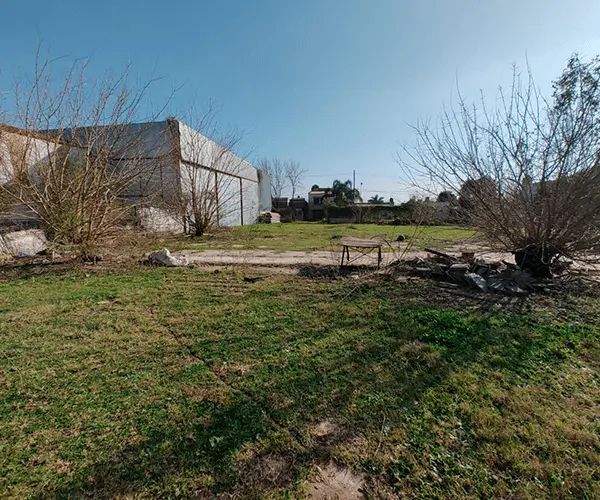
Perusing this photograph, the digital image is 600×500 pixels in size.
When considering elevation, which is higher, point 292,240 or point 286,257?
point 292,240

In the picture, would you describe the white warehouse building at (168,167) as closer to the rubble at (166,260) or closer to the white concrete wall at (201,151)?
the white concrete wall at (201,151)

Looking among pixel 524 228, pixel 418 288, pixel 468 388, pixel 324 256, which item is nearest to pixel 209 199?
pixel 324 256

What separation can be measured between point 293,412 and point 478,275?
4932mm

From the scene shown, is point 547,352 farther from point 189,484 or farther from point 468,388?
point 189,484

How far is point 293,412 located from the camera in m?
2.04

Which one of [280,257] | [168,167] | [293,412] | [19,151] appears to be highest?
[168,167]

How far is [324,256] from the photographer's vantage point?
866cm

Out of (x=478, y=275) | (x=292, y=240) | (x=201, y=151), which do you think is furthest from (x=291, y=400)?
(x=201, y=151)

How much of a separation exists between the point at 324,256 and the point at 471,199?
4203mm

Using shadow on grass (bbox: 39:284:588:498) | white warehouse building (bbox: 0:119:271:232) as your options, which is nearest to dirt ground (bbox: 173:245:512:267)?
white warehouse building (bbox: 0:119:271:232)

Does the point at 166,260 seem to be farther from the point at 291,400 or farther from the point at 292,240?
the point at 292,240

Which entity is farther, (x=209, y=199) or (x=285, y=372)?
(x=209, y=199)

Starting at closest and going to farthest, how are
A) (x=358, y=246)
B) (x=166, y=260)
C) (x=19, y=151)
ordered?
(x=358, y=246)
(x=19, y=151)
(x=166, y=260)

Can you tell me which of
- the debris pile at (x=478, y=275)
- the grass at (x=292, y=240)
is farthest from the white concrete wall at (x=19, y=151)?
the debris pile at (x=478, y=275)
